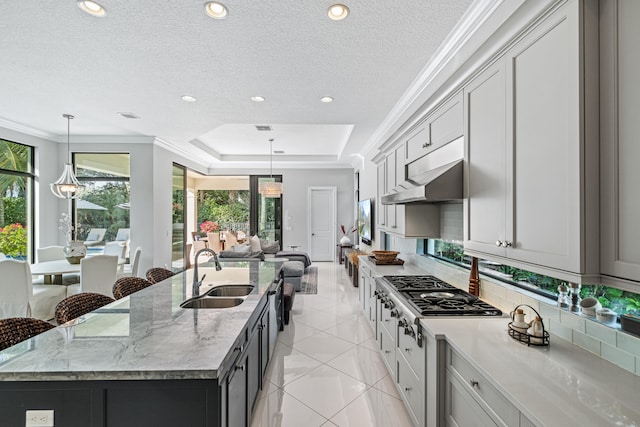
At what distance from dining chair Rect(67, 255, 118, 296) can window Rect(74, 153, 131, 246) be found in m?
2.07

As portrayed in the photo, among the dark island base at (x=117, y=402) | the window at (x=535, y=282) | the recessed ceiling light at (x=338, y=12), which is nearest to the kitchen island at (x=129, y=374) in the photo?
the dark island base at (x=117, y=402)

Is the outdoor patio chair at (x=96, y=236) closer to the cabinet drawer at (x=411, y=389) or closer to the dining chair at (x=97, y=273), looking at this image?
the dining chair at (x=97, y=273)

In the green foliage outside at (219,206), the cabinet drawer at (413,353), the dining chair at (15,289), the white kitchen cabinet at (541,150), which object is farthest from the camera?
the green foliage outside at (219,206)

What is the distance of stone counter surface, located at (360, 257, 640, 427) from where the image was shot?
3.24 feet

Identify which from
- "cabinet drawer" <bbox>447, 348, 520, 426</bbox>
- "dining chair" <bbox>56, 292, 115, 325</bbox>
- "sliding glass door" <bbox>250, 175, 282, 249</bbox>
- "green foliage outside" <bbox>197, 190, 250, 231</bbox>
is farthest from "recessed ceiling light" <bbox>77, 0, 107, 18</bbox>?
"green foliage outside" <bbox>197, 190, 250, 231</bbox>

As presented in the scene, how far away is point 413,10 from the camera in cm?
200

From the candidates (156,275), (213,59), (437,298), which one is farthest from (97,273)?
(437,298)

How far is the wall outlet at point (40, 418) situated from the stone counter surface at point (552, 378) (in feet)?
5.90

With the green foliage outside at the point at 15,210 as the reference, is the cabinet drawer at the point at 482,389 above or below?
below

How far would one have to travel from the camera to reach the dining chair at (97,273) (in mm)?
3758

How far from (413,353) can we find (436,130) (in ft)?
5.68

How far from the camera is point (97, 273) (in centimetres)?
383

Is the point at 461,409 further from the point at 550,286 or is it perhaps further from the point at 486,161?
the point at 486,161

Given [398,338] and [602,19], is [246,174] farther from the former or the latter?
[602,19]
